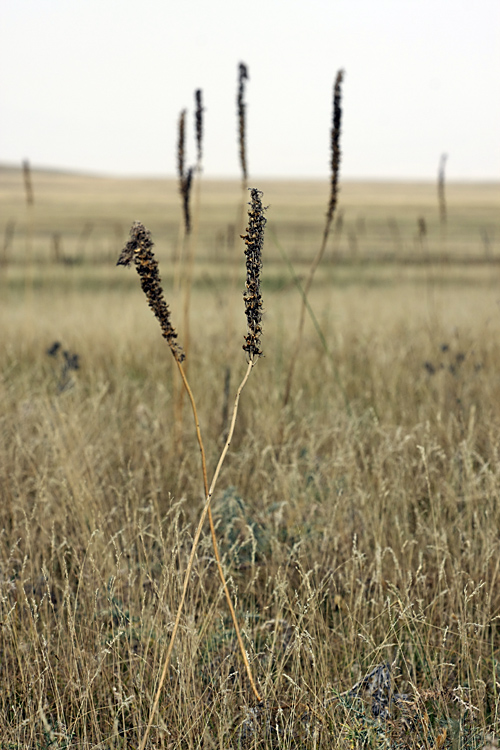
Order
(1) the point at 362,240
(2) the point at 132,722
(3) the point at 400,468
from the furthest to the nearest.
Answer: (1) the point at 362,240 < (3) the point at 400,468 < (2) the point at 132,722

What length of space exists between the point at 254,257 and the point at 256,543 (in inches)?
40.7

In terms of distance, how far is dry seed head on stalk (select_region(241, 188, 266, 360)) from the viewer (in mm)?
1199

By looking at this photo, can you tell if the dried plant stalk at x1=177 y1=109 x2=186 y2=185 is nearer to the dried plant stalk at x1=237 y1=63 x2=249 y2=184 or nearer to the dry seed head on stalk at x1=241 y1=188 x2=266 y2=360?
the dried plant stalk at x1=237 y1=63 x2=249 y2=184

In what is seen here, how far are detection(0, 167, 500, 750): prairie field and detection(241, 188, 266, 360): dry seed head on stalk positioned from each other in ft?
2.20

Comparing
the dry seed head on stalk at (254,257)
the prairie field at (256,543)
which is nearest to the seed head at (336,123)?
the prairie field at (256,543)

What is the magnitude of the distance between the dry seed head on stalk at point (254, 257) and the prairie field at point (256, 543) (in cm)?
67

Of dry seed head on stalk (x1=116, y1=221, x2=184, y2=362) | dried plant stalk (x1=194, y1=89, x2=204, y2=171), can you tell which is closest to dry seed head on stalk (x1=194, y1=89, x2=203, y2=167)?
dried plant stalk (x1=194, y1=89, x2=204, y2=171)

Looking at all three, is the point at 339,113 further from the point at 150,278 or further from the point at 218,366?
the point at 218,366

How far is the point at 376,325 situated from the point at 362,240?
18.4m

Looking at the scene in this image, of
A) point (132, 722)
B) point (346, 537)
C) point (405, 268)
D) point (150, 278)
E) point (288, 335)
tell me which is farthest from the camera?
point (405, 268)

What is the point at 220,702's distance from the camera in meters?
1.64

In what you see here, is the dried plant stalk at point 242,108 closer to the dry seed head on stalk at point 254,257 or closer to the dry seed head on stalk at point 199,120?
the dry seed head on stalk at point 199,120

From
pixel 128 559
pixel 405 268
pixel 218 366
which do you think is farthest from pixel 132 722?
pixel 405 268

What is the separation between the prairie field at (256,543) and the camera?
1.57m
